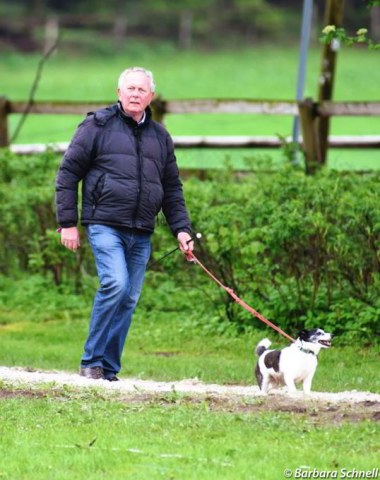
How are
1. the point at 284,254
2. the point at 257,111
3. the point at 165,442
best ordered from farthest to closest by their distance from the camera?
the point at 257,111 → the point at 284,254 → the point at 165,442

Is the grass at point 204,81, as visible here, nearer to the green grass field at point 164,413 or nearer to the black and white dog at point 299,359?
the green grass field at point 164,413

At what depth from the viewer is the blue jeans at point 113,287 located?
31.0 feet

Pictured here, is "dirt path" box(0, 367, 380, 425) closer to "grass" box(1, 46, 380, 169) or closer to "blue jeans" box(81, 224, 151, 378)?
"blue jeans" box(81, 224, 151, 378)

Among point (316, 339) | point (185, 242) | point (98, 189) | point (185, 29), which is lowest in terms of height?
point (316, 339)

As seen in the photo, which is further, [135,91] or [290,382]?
[135,91]

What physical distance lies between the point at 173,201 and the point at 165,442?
9.91ft

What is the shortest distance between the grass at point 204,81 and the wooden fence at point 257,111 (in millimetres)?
10978

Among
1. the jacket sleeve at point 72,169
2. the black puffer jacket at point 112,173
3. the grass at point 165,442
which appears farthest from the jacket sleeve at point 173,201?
the grass at point 165,442

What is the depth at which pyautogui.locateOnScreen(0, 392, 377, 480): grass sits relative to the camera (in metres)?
6.68

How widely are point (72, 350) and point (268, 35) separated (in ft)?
168

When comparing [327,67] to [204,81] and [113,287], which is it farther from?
[204,81]

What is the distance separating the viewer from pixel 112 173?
369 inches

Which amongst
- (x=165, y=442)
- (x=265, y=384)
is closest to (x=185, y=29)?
(x=265, y=384)

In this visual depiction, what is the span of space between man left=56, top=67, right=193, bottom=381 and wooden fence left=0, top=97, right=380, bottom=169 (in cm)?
524
